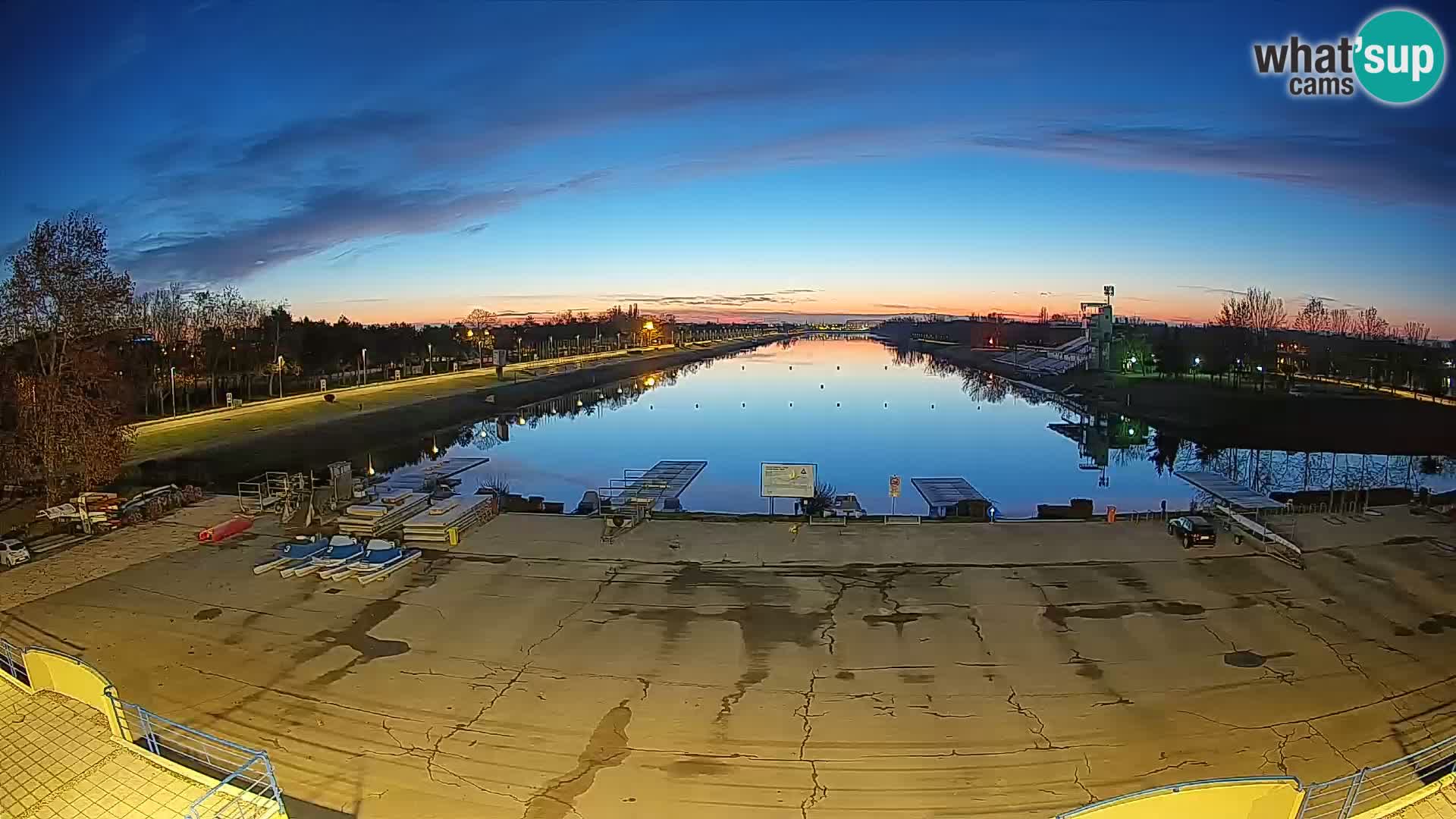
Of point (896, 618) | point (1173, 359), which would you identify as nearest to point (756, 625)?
point (896, 618)

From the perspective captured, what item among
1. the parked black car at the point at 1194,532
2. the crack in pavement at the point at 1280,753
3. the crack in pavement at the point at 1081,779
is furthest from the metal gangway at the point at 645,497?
the crack in pavement at the point at 1280,753

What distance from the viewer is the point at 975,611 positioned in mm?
15633

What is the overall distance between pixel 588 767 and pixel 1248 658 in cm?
1136

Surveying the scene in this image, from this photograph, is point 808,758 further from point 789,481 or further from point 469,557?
point 789,481

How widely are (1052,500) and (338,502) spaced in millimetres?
28592

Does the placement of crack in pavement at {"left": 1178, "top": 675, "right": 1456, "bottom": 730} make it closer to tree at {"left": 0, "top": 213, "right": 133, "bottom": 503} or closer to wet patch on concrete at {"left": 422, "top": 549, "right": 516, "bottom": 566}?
wet patch on concrete at {"left": 422, "top": 549, "right": 516, "bottom": 566}

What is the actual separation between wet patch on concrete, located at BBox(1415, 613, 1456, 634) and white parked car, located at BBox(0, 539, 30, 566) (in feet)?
102

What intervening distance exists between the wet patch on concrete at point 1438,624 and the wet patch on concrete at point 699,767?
1387 cm

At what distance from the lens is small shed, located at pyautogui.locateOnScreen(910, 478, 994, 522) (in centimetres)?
2561

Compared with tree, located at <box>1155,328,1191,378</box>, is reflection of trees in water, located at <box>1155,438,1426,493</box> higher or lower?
lower

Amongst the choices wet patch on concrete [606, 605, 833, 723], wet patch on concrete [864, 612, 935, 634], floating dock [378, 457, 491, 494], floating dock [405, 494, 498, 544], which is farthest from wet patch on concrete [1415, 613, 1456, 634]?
floating dock [378, 457, 491, 494]

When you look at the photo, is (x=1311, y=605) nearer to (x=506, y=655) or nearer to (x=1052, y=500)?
(x=506, y=655)

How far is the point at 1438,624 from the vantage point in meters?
15.0

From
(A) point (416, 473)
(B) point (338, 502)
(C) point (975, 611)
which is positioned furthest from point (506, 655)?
(A) point (416, 473)
